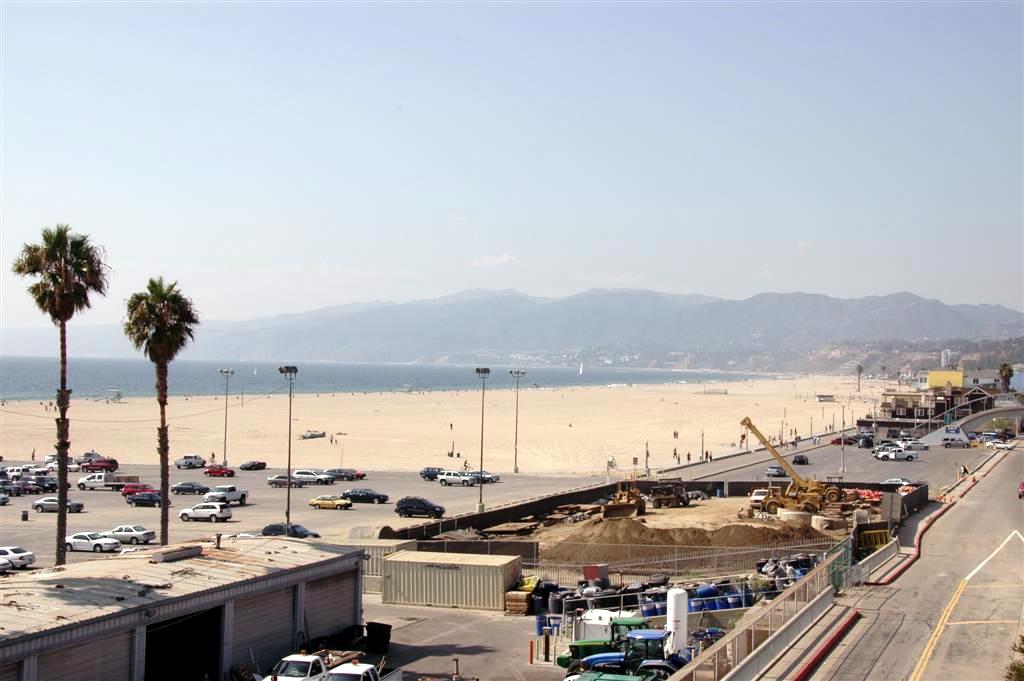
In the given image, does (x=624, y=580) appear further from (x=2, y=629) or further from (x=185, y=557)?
(x=2, y=629)

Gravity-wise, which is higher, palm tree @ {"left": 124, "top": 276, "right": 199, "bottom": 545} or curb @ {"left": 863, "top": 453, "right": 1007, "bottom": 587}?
palm tree @ {"left": 124, "top": 276, "right": 199, "bottom": 545}

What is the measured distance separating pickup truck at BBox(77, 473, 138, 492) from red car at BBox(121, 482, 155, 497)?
5.60 feet

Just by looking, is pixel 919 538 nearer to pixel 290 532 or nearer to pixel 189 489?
pixel 290 532

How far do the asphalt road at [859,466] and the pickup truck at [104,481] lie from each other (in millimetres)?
42034

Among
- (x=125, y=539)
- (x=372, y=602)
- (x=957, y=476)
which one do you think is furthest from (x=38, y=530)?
(x=957, y=476)

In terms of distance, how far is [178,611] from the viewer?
75.9 ft

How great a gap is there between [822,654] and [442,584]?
1427 cm

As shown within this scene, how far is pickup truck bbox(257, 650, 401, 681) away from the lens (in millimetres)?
22356

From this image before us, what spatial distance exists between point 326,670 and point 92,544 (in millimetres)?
28159

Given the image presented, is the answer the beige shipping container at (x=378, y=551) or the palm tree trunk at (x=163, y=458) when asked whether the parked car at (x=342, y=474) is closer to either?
the beige shipping container at (x=378, y=551)

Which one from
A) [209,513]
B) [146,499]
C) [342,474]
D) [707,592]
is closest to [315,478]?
[342,474]

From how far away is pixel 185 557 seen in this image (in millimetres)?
26984

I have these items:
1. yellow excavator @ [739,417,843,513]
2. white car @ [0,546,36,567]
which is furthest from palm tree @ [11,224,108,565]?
yellow excavator @ [739,417,843,513]

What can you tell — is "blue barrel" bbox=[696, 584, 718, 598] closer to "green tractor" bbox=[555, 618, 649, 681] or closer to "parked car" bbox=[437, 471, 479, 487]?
"green tractor" bbox=[555, 618, 649, 681]
